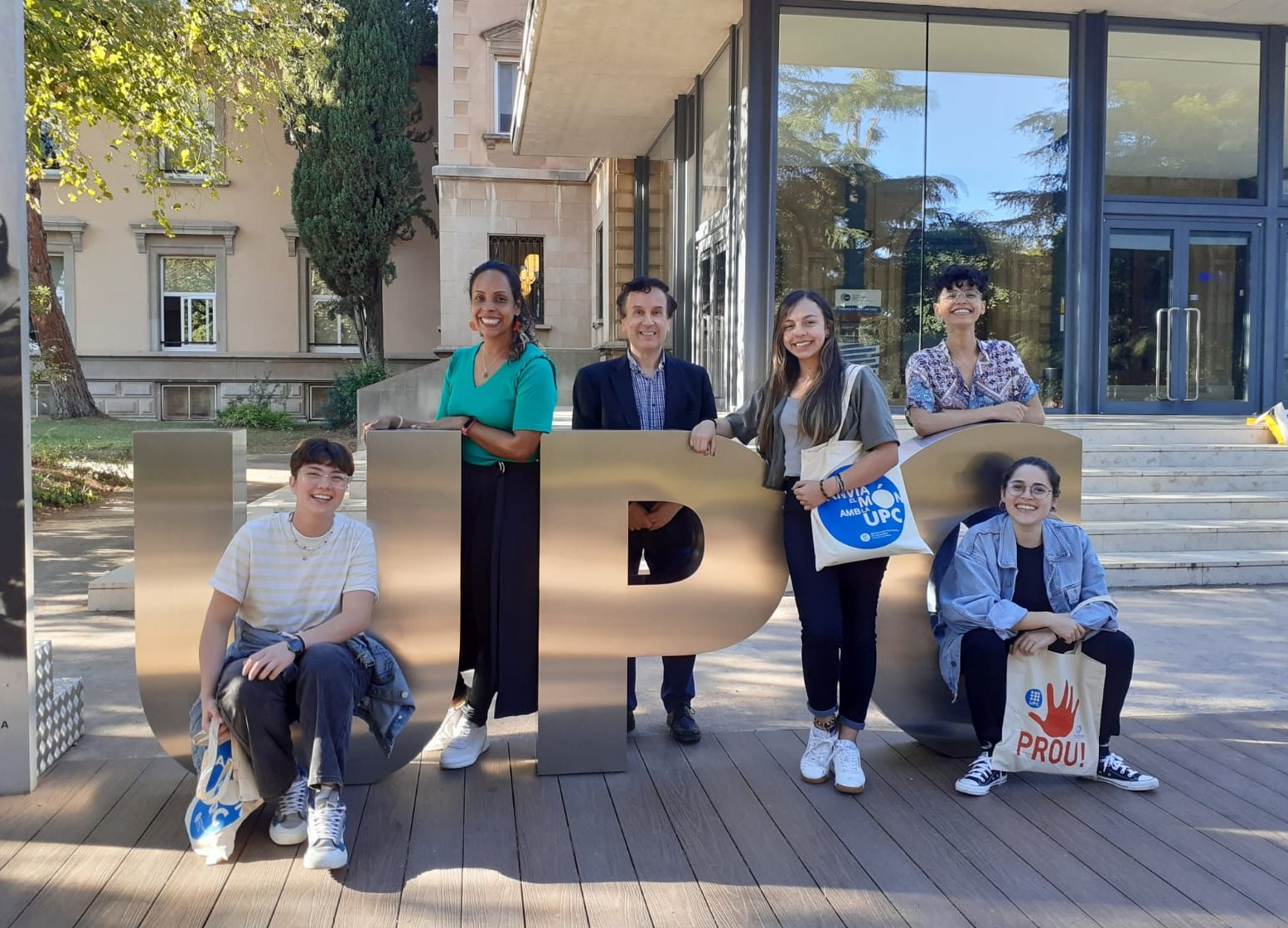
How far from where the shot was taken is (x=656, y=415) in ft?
13.0

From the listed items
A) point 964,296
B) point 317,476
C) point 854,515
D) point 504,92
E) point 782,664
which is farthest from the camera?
point 504,92

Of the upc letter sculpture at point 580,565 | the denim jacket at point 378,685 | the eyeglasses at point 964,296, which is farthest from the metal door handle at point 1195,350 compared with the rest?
the denim jacket at point 378,685

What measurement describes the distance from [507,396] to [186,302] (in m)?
23.7

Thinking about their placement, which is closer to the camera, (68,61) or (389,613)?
(389,613)

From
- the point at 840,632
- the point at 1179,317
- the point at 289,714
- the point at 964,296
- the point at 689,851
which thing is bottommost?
the point at 689,851

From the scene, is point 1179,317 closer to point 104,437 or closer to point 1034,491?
point 1034,491

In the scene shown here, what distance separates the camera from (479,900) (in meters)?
2.71

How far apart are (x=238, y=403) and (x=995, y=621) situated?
23265mm

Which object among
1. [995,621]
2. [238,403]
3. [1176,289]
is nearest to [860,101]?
[1176,289]

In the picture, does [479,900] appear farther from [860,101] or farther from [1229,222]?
[1229,222]

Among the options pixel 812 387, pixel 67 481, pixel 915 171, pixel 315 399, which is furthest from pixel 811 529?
pixel 315 399

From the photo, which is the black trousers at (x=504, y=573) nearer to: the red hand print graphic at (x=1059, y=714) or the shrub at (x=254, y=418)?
the red hand print graphic at (x=1059, y=714)

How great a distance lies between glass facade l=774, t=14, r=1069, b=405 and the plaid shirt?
20.9 ft

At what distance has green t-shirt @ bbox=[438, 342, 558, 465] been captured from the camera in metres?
3.54
